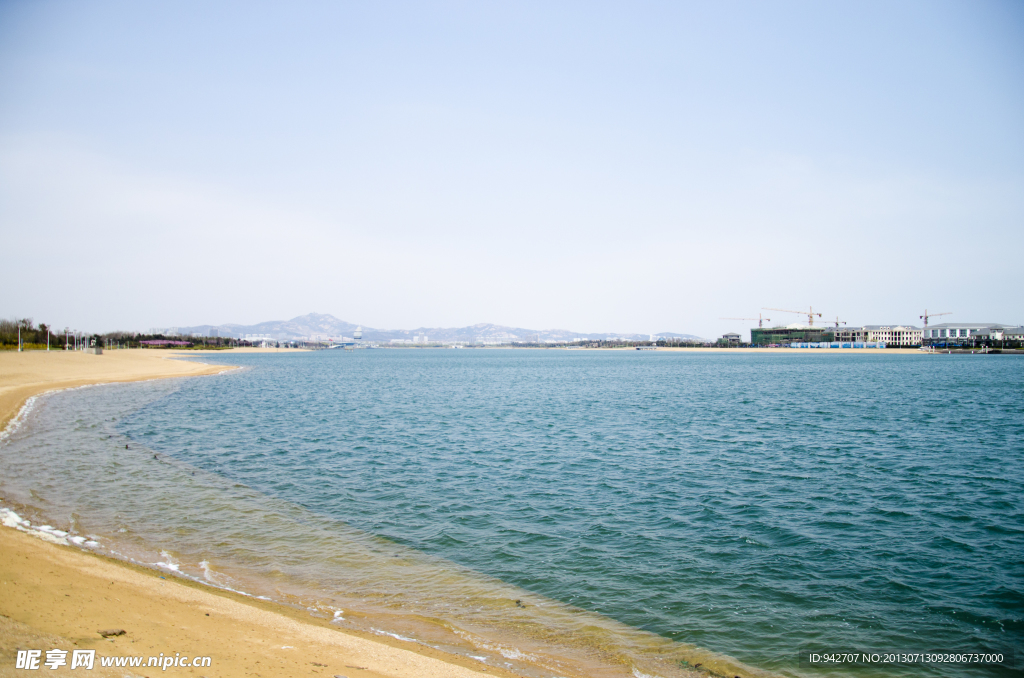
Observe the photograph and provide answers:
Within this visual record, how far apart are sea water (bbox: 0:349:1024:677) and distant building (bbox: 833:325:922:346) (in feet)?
622

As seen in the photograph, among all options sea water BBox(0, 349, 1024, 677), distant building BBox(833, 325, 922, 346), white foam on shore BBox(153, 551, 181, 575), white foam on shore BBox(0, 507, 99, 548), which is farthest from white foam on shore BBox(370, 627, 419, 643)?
distant building BBox(833, 325, 922, 346)

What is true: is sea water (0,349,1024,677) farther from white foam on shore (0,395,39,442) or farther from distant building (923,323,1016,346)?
distant building (923,323,1016,346)

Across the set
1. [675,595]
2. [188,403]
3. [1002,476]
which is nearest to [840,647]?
[675,595]

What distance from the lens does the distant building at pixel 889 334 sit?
182125 millimetres

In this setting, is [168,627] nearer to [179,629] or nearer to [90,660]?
[179,629]

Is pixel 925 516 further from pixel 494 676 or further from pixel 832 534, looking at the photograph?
pixel 494 676

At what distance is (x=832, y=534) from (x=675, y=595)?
183 inches

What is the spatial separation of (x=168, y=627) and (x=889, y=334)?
218 m

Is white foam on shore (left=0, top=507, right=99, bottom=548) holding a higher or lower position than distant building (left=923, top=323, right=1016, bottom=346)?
lower

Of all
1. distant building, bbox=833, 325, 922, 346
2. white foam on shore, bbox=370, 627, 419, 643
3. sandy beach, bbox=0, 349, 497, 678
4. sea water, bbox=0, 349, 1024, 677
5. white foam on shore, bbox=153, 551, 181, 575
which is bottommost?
sea water, bbox=0, 349, 1024, 677

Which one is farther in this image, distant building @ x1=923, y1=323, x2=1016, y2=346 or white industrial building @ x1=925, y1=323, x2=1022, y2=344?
distant building @ x1=923, y1=323, x2=1016, y2=346

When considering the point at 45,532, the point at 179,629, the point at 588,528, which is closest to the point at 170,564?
the point at 45,532

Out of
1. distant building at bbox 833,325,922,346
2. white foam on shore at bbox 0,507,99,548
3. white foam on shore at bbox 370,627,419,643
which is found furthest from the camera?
distant building at bbox 833,325,922,346

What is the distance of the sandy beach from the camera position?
18.1 ft
